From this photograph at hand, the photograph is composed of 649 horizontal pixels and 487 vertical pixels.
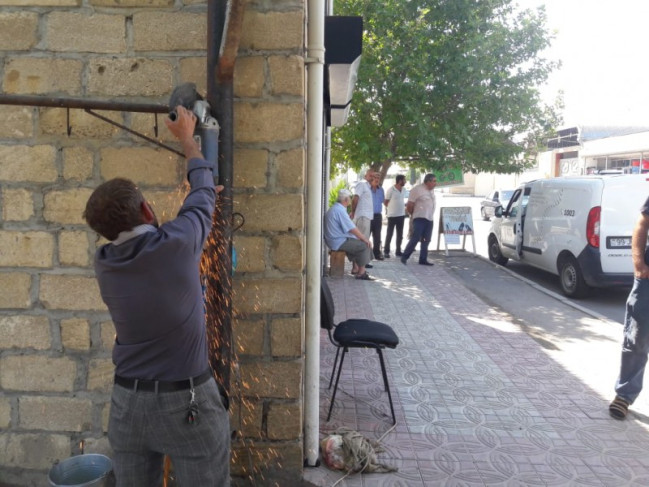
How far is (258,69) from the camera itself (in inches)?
133

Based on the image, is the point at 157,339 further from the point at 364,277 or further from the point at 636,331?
the point at 364,277

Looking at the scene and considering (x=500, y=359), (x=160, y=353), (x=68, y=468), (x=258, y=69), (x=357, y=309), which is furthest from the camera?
(x=357, y=309)

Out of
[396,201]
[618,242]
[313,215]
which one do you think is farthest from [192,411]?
[396,201]

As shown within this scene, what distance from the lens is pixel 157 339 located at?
2395mm

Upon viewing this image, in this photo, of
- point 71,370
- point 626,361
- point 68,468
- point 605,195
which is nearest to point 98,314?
point 71,370

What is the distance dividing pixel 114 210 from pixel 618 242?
27.5ft

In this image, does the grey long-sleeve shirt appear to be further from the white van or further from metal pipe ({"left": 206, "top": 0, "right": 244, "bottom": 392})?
the white van

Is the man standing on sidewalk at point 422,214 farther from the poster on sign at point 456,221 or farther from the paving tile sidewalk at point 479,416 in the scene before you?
the paving tile sidewalk at point 479,416

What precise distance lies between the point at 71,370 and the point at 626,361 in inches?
162

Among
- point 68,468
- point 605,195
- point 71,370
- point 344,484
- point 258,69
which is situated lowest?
point 344,484

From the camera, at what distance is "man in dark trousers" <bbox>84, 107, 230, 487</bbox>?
2307mm

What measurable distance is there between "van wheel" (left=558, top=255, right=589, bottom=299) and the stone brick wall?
7222mm

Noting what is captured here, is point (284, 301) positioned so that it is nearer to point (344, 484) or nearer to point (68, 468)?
point (344, 484)

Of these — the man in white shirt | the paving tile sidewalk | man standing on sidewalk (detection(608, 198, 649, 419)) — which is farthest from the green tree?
man standing on sidewalk (detection(608, 198, 649, 419))
